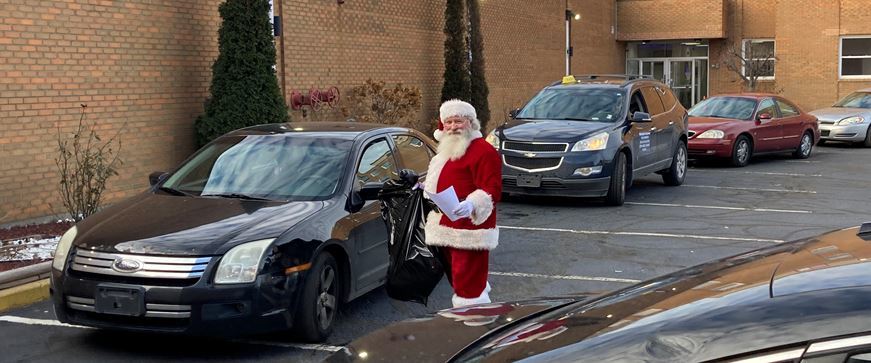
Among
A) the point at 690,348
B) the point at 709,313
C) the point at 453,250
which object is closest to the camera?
the point at 690,348

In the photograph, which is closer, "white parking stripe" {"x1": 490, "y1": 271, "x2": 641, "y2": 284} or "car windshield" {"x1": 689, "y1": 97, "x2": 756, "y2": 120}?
"white parking stripe" {"x1": 490, "y1": 271, "x2": 641, "y2": 284}

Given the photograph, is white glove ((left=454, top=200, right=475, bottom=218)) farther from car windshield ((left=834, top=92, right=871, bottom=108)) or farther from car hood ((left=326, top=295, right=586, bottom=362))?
car windshield ((left=834, top=92, right=871, bottom=108))

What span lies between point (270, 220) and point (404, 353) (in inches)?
123

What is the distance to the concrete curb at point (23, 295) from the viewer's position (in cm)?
701

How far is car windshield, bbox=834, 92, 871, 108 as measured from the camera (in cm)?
2411

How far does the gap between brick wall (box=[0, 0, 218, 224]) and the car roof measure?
345 inches

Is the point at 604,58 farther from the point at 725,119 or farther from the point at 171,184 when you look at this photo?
the point at 171,184

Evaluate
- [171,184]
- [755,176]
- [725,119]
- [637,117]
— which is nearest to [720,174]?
[755,176]

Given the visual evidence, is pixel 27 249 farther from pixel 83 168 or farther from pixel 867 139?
pixel 867 139

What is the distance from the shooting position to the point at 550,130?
479 inches

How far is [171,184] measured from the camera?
22.9 ft

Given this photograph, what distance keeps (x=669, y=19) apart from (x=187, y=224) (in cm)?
2964

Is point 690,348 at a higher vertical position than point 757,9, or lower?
lower

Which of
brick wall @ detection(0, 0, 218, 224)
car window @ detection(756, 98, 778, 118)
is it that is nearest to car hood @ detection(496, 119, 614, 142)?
brick wall @ detection(0, 0, 218, 224)
